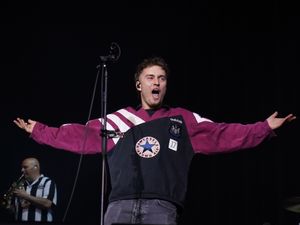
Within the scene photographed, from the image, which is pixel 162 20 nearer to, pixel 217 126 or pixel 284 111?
pixel 284 111

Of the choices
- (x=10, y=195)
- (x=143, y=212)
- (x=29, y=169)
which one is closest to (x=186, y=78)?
(x=29, y=169)

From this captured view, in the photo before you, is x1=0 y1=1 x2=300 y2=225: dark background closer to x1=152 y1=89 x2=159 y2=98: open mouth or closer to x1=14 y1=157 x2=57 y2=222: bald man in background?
x1=14 y1=157 x2=57 y2=222: bald man in background

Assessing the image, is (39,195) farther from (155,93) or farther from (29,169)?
(155,93)

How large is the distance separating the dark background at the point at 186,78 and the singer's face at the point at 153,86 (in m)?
1.78

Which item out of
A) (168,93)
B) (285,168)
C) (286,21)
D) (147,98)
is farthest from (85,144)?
(286,21)

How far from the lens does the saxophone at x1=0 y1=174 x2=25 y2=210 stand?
557 centimetres

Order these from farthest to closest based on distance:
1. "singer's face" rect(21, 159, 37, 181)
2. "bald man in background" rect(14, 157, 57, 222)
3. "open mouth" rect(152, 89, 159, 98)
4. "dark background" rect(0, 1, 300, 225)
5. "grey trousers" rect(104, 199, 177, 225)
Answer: "singer's face" rect(21, 159, 37, 181) → "bald man in background" rect(14, 157, 57, 222) → "dark background" rect(0, 1, 300, 225) → "open mouth" rect(152, 89, 159, 98) → "grey trousers" rect(104, 199, 177, 225)

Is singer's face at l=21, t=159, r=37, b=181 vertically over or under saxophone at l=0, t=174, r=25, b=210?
over

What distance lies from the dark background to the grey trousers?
2.24m

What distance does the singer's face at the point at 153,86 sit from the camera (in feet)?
11.6

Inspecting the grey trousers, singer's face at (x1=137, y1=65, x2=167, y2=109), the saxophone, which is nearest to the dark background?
the saxophone

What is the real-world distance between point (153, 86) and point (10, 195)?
2694 mm

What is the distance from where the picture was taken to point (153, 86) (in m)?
3.53

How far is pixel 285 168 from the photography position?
5.13 m
